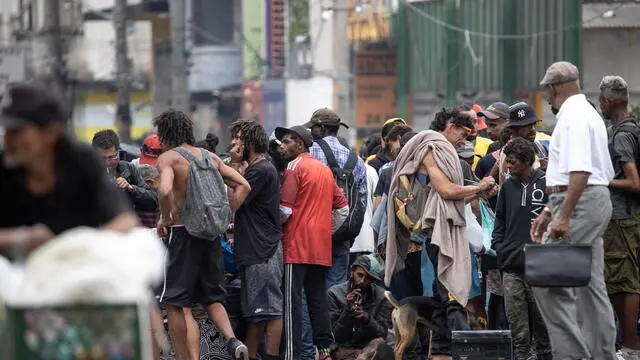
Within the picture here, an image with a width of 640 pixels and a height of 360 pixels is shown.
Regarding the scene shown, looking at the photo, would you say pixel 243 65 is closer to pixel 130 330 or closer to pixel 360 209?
pixel 360 209

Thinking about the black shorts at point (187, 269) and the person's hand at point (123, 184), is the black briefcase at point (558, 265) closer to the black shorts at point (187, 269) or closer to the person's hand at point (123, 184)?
the black shorts at point (187, 269)

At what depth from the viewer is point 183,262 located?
11.4 metres

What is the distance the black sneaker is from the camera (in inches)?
451

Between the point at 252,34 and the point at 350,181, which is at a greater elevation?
the point at 252,34

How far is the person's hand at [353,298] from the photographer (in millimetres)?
12575

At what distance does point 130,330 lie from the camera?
5.87 metres

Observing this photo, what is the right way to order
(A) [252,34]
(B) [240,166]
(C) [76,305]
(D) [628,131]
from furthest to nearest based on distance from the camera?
(A) [252,34] < (B) [240,166] < (D) [628,131] < (C) [76,305]

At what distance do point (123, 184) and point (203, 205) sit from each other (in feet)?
3.15

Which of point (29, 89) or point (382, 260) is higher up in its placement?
point (29, 89)

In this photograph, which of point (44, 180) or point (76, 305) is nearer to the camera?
point (76, 305)

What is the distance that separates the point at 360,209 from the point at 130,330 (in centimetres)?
732

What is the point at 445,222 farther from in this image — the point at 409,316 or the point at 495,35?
the point at 495,35

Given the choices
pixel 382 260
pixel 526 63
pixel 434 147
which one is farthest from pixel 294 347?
pixel 526 63

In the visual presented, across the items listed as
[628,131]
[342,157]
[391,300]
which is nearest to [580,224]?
[628,131]
